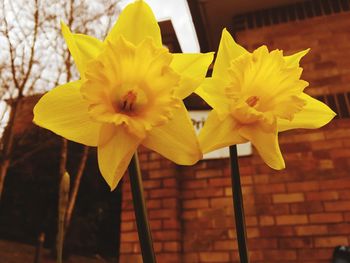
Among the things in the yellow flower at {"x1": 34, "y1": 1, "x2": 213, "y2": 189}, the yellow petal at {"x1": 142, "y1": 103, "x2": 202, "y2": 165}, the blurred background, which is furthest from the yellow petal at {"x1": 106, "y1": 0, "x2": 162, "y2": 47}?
the blurred background

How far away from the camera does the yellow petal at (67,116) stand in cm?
38

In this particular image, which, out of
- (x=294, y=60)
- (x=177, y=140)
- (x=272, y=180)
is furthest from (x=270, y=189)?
(x=177, y=140)

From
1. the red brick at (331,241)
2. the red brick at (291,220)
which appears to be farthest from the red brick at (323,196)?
the red brick at (331,241)

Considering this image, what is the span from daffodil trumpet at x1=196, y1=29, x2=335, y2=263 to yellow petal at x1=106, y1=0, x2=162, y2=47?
0.09 m

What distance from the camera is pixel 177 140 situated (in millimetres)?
388

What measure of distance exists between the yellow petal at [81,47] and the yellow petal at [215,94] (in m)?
0.13

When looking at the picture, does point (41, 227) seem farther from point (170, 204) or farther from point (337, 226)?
point (337, 226)

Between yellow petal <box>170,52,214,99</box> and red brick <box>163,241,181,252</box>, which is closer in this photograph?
yellow petal <box>170,52,214,99</box>

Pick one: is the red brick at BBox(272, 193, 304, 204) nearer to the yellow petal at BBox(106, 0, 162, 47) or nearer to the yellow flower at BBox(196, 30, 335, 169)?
the yellow flower at BBox(196, 30, 335, 169)

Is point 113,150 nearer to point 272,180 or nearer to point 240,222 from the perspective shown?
point 240,222

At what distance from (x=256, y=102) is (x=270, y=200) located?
6.87 feet

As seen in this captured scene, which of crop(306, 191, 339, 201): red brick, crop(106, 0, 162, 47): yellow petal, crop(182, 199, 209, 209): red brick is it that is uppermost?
crop(182, 199, 209, 209): red brick

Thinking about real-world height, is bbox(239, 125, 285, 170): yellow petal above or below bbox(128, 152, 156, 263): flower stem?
above

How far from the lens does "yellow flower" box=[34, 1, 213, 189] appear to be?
38 cm
